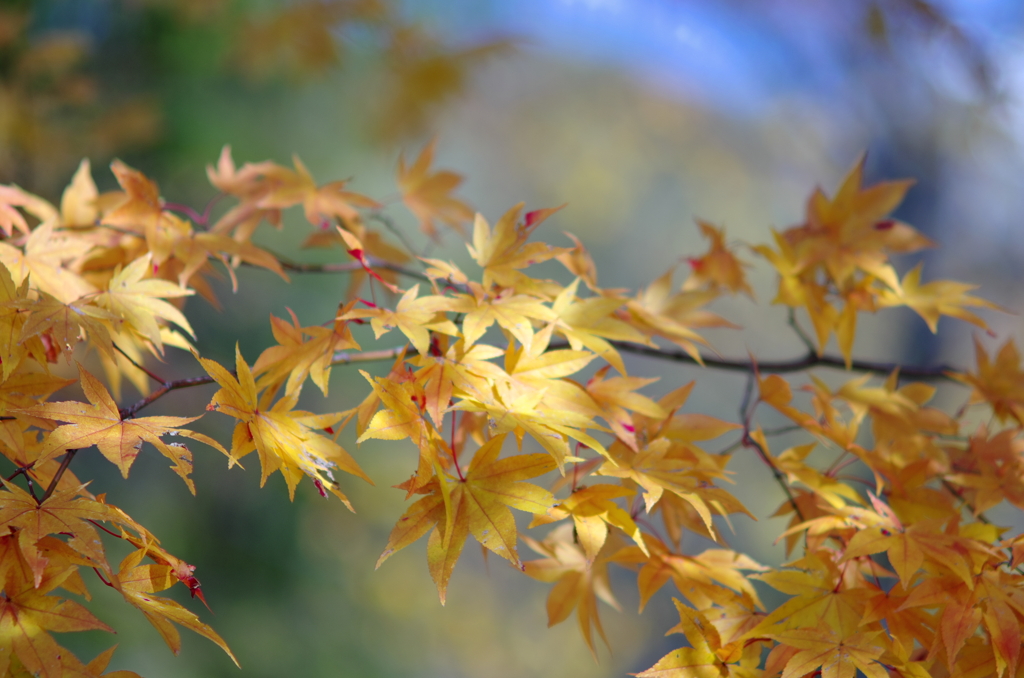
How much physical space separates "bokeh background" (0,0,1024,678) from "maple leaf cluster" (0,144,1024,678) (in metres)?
1.52

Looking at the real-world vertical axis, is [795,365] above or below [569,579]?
above

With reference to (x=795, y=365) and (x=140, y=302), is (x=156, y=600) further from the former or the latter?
(x=795, y=365)

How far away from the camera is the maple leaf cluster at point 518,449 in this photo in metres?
0.49

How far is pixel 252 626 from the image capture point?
8.32ft

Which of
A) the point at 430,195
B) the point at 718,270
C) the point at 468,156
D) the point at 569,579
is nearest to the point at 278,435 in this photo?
the point at 569,579

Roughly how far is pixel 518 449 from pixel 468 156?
4166 mm

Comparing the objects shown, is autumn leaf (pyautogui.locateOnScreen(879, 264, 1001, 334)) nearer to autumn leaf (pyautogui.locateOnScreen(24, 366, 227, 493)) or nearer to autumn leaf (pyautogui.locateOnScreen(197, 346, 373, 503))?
autumn leaf (pyautogui.locateOnScreen(197, 346, 373, 503))

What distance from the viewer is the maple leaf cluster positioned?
0.49m

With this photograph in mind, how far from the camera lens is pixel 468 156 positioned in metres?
4.41

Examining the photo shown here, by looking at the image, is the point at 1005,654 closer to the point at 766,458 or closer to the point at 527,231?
the point at 766,458

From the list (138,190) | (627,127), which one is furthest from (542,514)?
(627,127)

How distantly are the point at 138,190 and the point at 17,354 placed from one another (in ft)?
0.92

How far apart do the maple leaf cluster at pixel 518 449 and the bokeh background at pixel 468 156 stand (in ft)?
4.99

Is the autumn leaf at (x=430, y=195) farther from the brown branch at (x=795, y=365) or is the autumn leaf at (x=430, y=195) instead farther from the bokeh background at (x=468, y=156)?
the bokeh background at (x=468, y=156)
